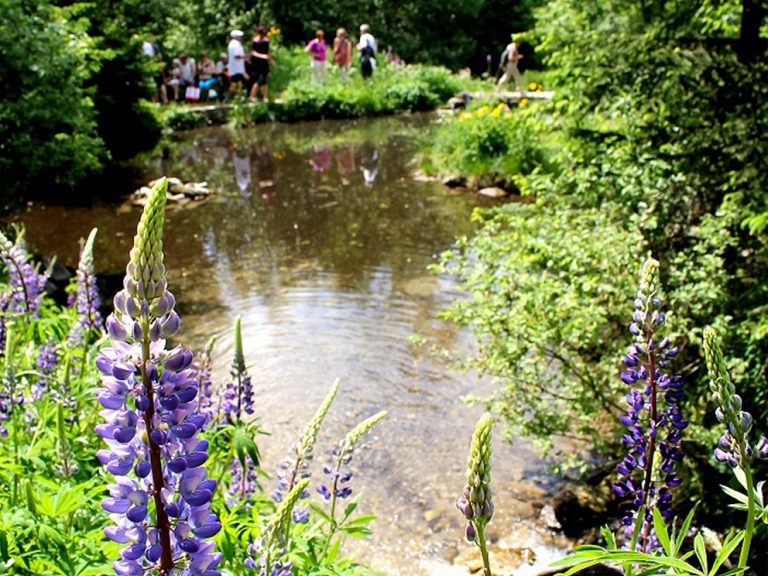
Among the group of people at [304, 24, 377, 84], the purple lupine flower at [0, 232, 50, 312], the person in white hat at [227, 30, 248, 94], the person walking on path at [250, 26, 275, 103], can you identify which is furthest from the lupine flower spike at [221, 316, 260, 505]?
the group of people at [304, 24, 377, 84]

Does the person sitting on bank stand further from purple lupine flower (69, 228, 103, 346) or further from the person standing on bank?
purple lupine flower (69, 228, 103, 346)

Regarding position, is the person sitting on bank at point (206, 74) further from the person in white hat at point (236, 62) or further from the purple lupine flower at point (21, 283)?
the purple lupine flower at point (21, 283)

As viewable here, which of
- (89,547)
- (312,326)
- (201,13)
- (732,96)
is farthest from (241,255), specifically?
(201,13)

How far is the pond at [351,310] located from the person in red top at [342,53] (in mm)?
9282

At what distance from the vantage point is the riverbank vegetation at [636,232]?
4973 millimetres

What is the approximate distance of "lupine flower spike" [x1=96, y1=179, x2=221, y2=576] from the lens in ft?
5.09

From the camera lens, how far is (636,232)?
553 cm

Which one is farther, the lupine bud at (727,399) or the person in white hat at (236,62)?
the person in white hat at (236,62)

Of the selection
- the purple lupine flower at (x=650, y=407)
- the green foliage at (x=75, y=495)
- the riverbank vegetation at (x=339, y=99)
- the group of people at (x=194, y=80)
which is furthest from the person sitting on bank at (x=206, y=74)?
the purple lupine flower at (x=650, y=407)

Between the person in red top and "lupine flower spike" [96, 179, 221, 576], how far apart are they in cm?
2520

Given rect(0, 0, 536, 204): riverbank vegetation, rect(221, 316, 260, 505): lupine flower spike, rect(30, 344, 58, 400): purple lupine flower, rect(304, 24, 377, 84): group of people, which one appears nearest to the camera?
rect(221, 316, 260, 505): lupine flower spike

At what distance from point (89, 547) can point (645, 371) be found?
1.98 m

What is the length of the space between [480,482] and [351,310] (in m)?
7.47

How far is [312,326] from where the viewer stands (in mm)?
8766
